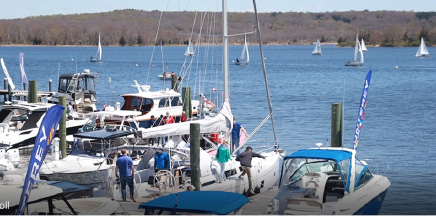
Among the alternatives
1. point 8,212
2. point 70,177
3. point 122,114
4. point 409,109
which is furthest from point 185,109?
point 409,109

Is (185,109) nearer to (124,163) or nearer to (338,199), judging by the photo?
(124,163)

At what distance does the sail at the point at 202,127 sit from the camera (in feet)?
73.6

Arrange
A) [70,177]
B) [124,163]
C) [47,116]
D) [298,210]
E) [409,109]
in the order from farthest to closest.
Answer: [409,109] → [70,177] → [124,163] → [298,210] → [47,116]

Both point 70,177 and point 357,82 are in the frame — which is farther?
point 357,82

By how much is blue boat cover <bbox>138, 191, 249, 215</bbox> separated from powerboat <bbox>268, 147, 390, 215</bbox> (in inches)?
76.5

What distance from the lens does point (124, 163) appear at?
18.4 meters

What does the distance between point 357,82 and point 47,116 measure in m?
71.6

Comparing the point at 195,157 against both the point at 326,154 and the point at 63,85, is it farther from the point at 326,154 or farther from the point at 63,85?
the point at 63,85

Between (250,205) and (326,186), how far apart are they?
3.02m

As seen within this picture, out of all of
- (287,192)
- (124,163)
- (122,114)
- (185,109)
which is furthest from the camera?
(185,109)

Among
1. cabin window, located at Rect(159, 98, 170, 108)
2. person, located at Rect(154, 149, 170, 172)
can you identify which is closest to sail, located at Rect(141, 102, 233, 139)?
person, located at Rect(154, 149, 170, 172)

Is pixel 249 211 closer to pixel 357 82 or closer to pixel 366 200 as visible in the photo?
pixel 366 200

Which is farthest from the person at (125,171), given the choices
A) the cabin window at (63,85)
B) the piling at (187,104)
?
the cabin window at (63,85)

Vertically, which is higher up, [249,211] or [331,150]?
[331,150]
